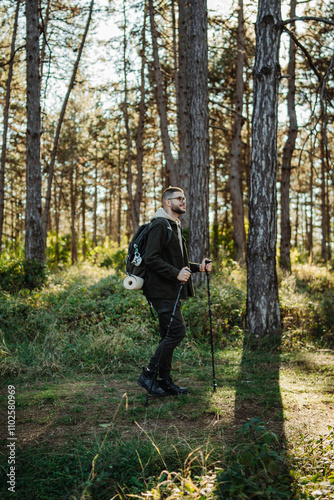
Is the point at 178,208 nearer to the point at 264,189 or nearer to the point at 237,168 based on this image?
the point at 264,189

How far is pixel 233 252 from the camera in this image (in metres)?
16.8

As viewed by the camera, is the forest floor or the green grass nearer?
the green grass

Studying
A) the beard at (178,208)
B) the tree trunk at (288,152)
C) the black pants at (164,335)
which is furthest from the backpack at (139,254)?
the tree trunk at (288,152)

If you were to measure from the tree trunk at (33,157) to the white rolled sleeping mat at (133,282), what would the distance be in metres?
7.14

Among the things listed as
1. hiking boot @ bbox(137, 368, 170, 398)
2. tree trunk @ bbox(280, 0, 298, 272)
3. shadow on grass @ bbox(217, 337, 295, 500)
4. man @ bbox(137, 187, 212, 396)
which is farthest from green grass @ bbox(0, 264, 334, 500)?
tree trunk @ bbox(280, 0, 298, 272)

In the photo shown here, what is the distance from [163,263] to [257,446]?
7.25 ft

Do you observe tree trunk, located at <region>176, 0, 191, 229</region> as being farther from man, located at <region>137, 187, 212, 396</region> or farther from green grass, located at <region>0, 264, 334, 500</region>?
man, located at <region>137, 187, 212, 396</region>

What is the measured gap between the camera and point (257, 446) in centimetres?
299

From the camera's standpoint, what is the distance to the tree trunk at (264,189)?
7578 millimetres

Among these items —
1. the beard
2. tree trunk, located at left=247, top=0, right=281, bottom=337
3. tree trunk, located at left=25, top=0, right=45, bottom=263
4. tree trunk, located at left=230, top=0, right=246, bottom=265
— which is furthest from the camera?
tree trunk, located at left=230, top=0, right=246, bottom=265

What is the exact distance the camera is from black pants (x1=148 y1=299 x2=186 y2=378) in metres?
4.83

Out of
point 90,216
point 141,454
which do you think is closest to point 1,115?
point 141,454

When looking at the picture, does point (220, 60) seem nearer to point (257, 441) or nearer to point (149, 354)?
point (149, 354)

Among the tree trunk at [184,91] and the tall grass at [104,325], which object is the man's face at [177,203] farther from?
the tree trunk at [184,91]
